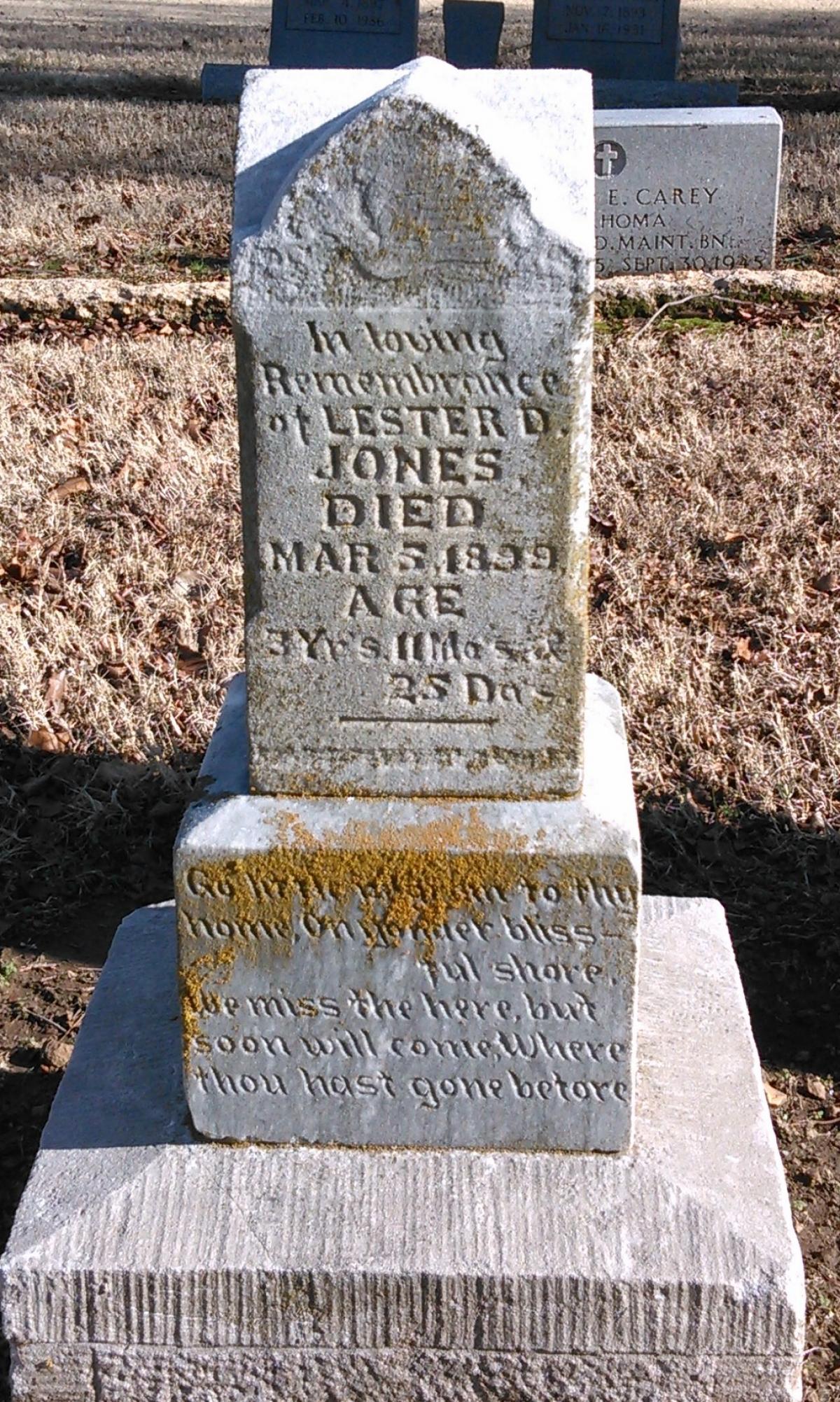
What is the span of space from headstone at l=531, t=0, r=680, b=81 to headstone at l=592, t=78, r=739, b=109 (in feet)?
1.51

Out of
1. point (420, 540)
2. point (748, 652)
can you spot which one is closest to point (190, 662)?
point (748, 652)

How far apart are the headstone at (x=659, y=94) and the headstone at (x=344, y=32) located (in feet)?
6.43

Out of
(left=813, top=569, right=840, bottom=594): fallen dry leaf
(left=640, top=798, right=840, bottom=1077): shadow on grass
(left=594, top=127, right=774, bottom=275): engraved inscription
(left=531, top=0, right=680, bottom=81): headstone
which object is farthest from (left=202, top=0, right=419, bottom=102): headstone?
(left=640, top=798, right=840, bottom=1077): shadow on grass

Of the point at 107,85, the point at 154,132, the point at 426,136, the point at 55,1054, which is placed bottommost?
the point at 55,1054

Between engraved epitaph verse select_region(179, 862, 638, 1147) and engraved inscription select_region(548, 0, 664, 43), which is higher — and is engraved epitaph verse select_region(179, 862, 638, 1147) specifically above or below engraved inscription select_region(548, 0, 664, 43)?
below

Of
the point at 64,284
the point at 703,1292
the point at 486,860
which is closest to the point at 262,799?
the point at 486,860

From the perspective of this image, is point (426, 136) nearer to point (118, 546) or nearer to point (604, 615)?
point (604, 615)

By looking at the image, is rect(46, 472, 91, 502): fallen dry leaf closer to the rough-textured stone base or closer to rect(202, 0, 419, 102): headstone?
the rough-textured stone base

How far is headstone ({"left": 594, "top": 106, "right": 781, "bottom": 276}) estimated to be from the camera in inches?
373

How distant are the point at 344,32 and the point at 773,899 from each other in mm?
11942

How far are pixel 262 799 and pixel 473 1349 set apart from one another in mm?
980

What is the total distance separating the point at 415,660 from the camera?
8.39 ft

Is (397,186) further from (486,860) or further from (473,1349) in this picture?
(473,1349)

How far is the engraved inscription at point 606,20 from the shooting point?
1341 centimetres
